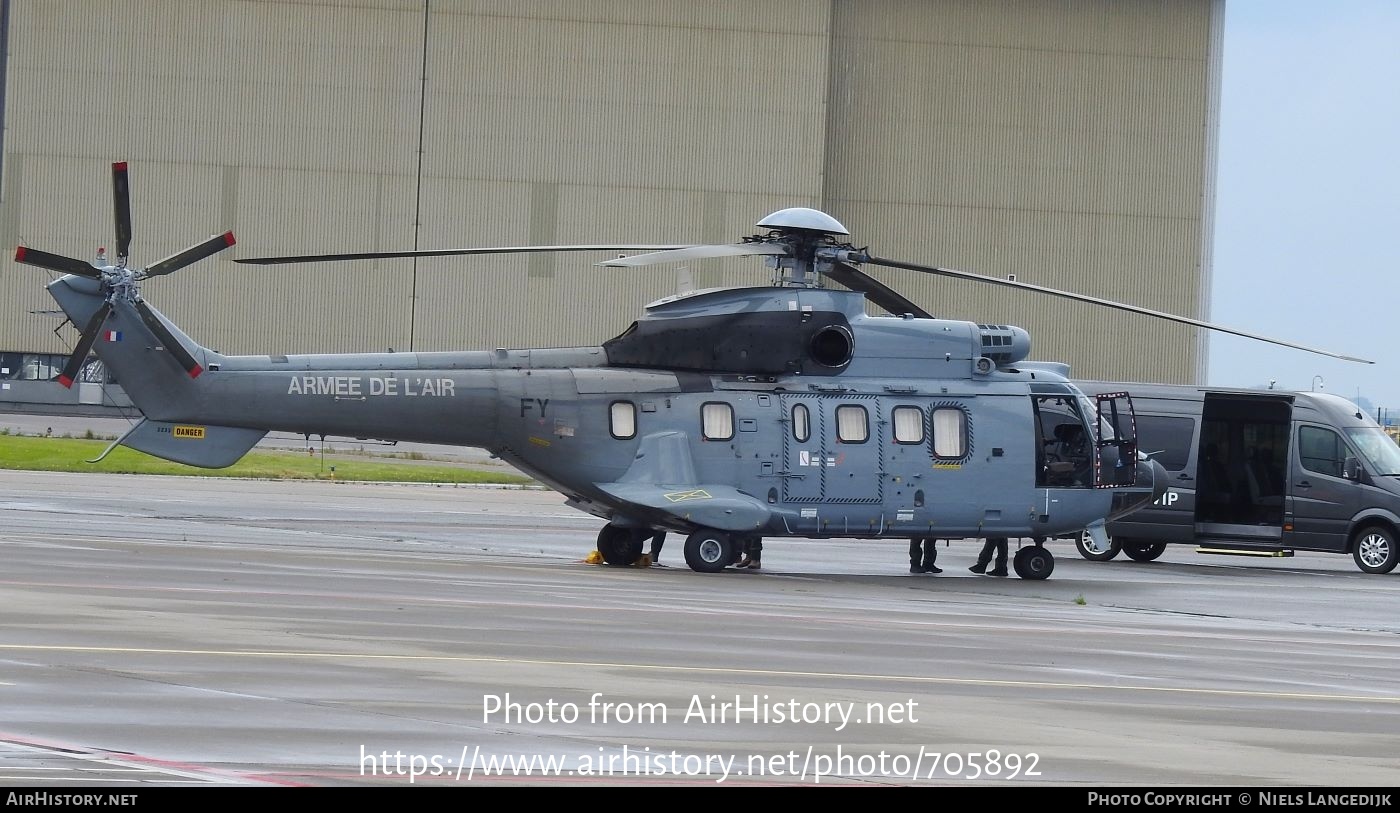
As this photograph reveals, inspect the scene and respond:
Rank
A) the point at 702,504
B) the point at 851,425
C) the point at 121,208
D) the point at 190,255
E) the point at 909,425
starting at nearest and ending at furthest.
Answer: the point at 121,208
the point at 190,255
the point at 702,504
the point at 851,425
the point at 909,425

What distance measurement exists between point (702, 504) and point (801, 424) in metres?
1.74

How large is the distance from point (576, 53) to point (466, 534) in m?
36.1

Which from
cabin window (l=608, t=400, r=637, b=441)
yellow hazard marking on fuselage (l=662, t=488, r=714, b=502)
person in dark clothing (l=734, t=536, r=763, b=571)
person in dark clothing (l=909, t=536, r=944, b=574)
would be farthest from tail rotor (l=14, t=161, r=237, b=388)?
person in dark clothing (l=909, t=536, r=944, b=574)

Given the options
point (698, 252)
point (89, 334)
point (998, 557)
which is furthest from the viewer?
point (998, 557)

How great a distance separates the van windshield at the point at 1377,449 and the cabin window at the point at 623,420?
12409 millimetres

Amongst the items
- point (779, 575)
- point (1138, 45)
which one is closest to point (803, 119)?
point (1138, 45)

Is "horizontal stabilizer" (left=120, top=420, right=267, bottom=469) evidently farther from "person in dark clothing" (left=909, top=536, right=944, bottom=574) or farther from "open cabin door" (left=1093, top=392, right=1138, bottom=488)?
"open cabin door" (left=1093, top=392, right=1138, bottom=488)

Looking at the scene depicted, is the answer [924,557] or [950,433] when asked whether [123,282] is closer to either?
[950,433]

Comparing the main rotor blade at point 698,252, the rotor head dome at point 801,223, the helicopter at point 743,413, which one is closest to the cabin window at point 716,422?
the helicopter at point 743,413

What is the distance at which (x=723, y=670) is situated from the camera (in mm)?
11453

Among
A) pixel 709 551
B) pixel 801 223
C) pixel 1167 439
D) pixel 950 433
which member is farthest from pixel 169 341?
pixel 1167 439

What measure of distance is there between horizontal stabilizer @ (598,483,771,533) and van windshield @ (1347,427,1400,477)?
1116 cm

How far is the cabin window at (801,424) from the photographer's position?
21.1 metres

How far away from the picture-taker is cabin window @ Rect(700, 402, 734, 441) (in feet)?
69.2
